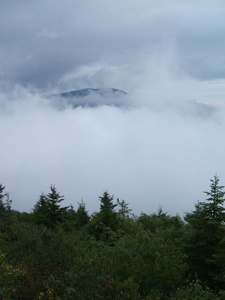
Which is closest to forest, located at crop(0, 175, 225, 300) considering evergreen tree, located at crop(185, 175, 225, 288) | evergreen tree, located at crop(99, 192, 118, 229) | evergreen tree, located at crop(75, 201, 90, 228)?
evergreen tree, located at crop(185, 175, 225, 288)

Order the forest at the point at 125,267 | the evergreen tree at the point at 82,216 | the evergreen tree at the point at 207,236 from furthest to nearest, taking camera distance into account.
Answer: the evergreen tree at the point at 82,216, the evergreen tree at the point at 207,236, the forest at the point at 125,267

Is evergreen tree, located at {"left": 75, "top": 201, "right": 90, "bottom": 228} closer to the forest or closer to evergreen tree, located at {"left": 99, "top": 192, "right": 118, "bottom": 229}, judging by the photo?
evergreen tree, located at {"left": 99, "top": 192, "right": 118, "bottom": 229}

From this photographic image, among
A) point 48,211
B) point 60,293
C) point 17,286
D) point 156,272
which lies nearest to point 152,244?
point 156,272

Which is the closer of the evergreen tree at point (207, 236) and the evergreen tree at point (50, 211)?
the evergreen tree at point (207, 236)

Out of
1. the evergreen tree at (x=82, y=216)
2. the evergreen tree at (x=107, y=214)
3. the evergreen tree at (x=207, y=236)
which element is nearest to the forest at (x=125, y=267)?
the evergreen tree at (x=207, y=236)

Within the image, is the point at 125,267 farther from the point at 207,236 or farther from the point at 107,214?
the point at 107,214

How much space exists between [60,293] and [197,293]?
4823 mm

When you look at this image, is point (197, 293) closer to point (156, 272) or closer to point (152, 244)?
point (156, 272)

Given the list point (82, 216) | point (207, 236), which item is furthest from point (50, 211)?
point (207, 236)

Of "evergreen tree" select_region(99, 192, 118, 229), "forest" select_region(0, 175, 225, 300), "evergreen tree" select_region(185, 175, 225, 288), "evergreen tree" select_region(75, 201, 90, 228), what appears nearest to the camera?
"forest" select_region(0, 175, 225, 300)

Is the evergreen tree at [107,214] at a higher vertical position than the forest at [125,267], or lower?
higher

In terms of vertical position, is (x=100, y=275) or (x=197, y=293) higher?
(x=100, y=275)

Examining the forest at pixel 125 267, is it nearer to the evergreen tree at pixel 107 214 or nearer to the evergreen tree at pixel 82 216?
the evergreen tree at pixel 107 214

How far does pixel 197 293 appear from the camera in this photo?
1077 centimetres
